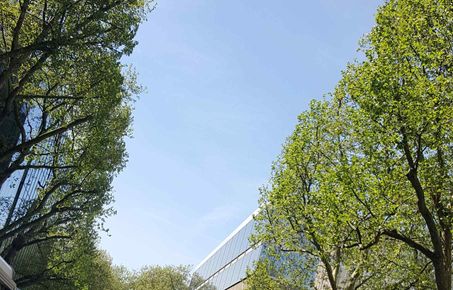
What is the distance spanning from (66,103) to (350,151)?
1339 centimetres

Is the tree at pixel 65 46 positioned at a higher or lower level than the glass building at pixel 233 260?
lower

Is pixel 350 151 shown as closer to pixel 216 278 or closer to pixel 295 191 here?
pixel 295 191

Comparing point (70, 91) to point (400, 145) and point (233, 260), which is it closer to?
point (400, 145)

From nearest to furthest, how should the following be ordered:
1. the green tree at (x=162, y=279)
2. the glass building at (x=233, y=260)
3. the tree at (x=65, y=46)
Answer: the tree at (x=65, y=46) < the glass building at (x=233, y=260) < the green tree at (x=162, y=279)

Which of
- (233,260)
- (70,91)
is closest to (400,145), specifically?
(70,91)

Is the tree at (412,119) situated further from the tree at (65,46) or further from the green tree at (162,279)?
the green tree at (162,279)

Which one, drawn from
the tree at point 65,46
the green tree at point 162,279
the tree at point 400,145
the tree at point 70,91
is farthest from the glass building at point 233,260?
the tree at point 400,145

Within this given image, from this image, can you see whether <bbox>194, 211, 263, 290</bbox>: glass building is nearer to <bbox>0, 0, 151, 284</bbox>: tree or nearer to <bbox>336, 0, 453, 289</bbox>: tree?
<bbox>0, 0, 151, 284</bbox>: tree

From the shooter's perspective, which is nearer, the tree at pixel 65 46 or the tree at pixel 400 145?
the tree at pixel 400 145

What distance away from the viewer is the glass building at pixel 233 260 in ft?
186

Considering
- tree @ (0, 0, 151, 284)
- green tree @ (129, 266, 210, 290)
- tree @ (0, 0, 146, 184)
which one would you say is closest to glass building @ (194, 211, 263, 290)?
green tree @ (129, 266, 210, 290)

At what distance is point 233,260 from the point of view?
6531 cm

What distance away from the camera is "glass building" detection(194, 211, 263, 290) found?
186 ft

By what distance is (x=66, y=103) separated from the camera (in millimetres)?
23266
